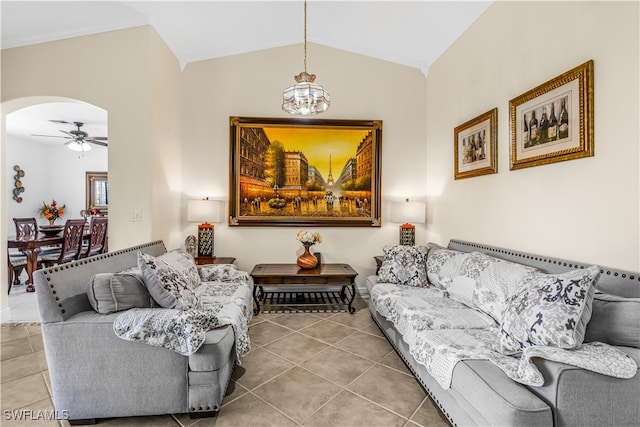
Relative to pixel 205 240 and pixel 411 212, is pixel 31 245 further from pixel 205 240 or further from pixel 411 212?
pixel 411 212

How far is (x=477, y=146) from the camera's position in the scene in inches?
128

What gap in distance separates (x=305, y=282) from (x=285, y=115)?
2.27m

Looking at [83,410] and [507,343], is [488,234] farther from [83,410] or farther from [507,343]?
[83,410]

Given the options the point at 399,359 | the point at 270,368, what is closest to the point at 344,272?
the point at 399,359

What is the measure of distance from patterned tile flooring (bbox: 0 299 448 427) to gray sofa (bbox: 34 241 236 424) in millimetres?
121

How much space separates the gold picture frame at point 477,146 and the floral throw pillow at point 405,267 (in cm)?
100

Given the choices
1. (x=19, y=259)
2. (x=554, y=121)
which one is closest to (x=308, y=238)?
(x=554, y=121)

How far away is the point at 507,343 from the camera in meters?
1.72

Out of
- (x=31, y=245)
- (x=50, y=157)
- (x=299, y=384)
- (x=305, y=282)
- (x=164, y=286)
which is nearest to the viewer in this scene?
(x=164, y=286)

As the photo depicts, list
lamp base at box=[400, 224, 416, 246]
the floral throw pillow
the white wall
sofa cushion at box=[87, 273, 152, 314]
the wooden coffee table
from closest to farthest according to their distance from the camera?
1. sofa cushion at box=[87, 273, 152, 314]
2. the floral throw pillow
3. the wooden coffee table
4. lamp base at box=[400, 224, 416, 246]
5. the white wall

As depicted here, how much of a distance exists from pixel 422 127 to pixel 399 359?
10.3 feet

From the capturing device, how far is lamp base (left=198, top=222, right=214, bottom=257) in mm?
4098

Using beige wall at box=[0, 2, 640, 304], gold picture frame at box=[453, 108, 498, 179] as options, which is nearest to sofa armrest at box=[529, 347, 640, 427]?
beige wall at box=[0, 2, 640, 304]

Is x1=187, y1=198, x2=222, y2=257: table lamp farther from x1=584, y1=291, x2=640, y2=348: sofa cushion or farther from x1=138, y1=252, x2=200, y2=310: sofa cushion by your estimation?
x1=584, y1=291, x2=640, y2=348: sofa cushion
